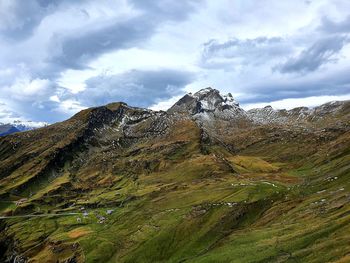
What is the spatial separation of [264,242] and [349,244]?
39.4 metres

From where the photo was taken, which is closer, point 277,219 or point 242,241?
point 242,241

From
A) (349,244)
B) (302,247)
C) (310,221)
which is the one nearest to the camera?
(349,244)

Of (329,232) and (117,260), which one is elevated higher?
(329,232)

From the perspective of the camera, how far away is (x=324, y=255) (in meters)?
97.2

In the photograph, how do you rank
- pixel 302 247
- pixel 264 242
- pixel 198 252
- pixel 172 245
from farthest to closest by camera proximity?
pixel 172 245 < pixel 198 252 < pixel 264 242 < pixel 302 247

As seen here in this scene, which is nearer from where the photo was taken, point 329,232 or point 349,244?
point 349,244

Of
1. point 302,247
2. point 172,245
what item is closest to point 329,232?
point 302,247

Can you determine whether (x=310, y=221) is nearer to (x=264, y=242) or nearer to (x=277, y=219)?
(x=264, y=242)

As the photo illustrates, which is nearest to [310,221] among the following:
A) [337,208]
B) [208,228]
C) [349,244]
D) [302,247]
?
[337,208]

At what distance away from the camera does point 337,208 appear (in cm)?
14438

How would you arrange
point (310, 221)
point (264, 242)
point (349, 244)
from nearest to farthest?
point (349, 244), point (264, 242), point (310, 221)

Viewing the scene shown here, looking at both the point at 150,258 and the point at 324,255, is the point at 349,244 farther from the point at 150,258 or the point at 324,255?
the point at 150,258

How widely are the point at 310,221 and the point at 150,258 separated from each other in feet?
246

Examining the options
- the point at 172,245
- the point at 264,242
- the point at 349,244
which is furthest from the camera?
the point at 172,245
